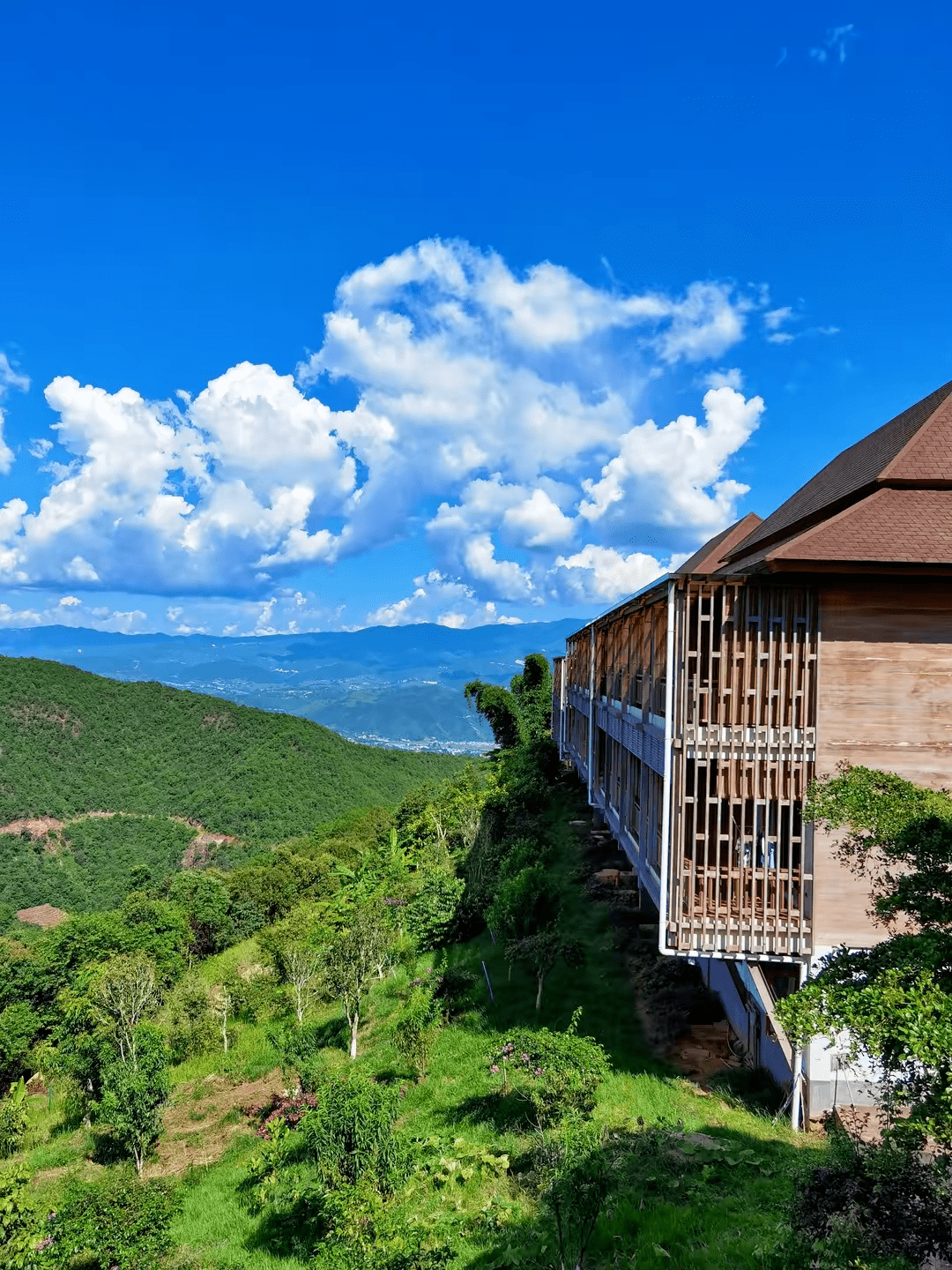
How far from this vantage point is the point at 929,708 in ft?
32.1

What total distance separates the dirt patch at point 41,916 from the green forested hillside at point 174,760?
1898 cm

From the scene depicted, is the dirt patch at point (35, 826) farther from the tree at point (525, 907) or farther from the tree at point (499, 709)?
the tree at point (525, 907)

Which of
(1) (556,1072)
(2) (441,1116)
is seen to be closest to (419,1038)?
(2) (441,1116)

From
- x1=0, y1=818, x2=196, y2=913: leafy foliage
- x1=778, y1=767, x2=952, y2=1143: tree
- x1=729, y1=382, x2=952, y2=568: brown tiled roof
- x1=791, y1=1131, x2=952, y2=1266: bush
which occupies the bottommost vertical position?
x1=0, y1=818, x2=196, y2=913: leafy foliage

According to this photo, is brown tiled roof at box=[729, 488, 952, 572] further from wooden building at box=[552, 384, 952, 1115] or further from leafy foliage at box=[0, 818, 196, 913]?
leafy foliage at box=[0, 818, 196, 913]

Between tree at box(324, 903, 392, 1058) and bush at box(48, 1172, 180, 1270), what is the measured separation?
6780 mm

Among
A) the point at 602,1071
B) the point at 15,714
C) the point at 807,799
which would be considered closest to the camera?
the point at 807,799

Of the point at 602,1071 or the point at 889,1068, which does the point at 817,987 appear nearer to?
the point at 889,1068

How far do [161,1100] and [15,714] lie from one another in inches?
3469

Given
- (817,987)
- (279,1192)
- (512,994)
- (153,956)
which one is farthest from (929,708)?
(153,956)

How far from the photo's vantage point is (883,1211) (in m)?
4.86

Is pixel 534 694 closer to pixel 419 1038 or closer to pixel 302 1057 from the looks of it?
pixel 302 1057

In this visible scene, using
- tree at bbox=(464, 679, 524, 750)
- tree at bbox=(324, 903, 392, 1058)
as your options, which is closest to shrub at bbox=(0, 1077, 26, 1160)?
tree at bbox=(324, 903, 392, 1058)

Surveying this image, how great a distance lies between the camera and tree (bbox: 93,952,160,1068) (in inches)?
902
